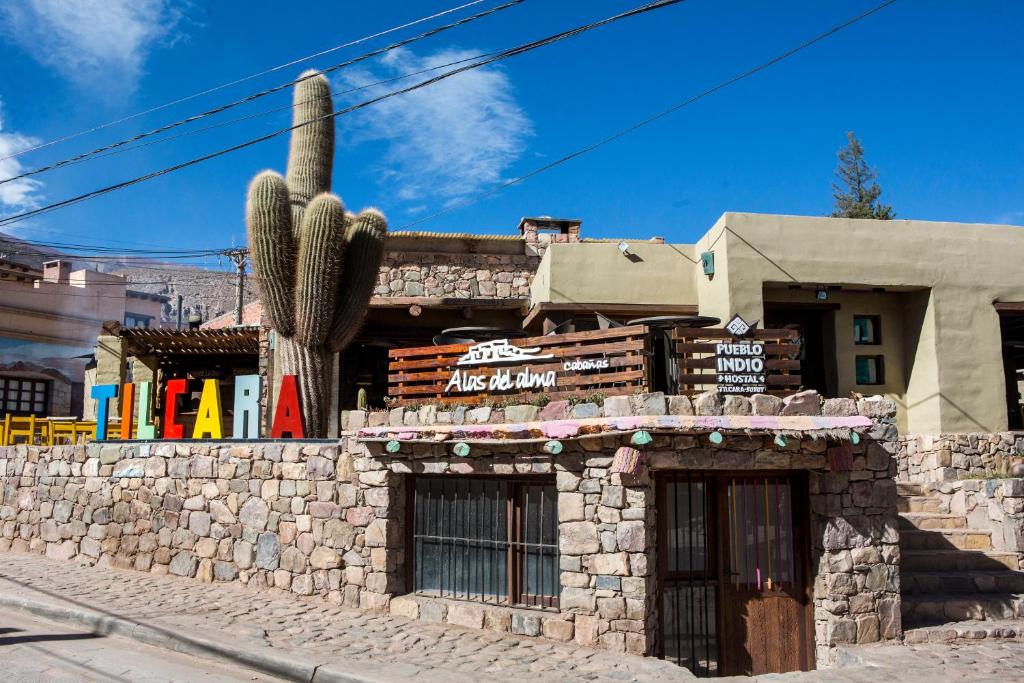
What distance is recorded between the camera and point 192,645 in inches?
328

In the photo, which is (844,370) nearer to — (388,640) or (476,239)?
(476,239)

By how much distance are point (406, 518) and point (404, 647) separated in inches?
81.7

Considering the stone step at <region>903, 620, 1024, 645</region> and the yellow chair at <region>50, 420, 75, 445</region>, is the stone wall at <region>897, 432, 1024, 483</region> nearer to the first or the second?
the stone step at <region>903, 620, 1024, 645</region>

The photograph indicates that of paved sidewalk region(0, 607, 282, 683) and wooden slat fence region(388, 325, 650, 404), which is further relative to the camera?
wooden slat fence region(388, 325, 650, 404)

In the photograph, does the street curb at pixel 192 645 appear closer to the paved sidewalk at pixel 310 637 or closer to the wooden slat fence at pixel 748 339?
the paved sidewalk at pixel 310 637

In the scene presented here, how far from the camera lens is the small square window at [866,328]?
1469 centimetres

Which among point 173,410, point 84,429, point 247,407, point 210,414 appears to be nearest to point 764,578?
point 247,407

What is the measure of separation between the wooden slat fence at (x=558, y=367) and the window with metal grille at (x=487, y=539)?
1.09 meters

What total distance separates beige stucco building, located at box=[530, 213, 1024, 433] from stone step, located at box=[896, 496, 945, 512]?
7.43 feet

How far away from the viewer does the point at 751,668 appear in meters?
8.89

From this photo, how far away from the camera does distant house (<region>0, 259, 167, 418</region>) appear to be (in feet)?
92.8

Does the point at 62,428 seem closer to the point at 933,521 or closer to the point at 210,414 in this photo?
the point at 210,414

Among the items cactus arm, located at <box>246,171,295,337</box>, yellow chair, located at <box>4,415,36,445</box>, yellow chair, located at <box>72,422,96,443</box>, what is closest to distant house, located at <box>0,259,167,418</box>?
yellow chair, located at <box>4,415,36,445</box>

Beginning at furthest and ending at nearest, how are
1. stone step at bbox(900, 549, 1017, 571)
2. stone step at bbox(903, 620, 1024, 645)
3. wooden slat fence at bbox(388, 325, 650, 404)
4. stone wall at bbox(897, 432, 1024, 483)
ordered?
stone wall at bbox(897, 432, 1024, 483), stone step at bbox(900, 549, 1017, 571), wooden slat fence at bbox(388, 325, 650, 404), stone step at bbox(903, 620, 1024, 645)
